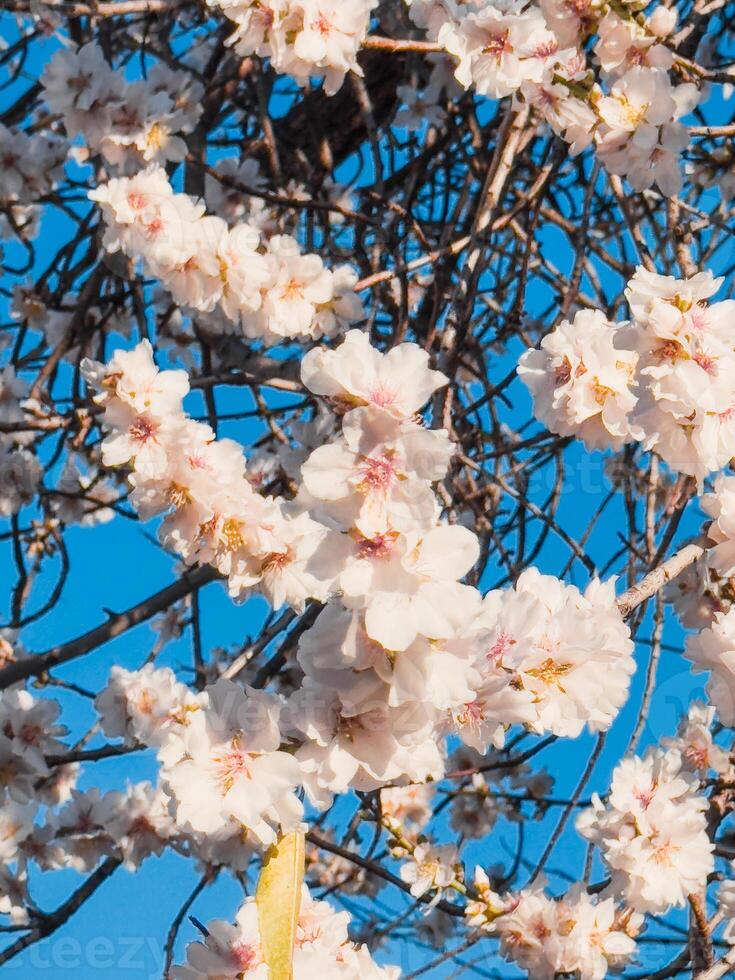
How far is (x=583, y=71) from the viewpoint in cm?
148

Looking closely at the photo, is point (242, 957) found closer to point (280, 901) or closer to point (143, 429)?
point (280, 901)

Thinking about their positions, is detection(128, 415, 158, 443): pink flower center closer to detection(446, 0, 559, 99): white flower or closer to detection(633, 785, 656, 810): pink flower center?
detection(446, 0, 559, 99): white flower

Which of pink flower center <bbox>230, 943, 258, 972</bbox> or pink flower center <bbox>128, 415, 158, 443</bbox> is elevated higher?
pink flower center <bbox>128, 415, 158, 443</bbox>

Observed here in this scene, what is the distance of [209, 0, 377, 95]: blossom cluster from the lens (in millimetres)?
1482

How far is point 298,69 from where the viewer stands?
1551mm

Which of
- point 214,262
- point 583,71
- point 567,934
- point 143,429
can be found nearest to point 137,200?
point 214,262

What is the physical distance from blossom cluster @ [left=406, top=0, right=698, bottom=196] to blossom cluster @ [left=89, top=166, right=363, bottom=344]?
15.8 inches

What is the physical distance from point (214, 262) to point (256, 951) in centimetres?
96

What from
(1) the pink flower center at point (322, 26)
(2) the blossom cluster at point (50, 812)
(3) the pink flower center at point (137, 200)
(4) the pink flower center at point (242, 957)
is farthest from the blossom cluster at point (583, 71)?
(2) the blossom cluster at point (50, 812)

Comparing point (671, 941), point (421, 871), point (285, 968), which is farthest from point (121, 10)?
point (671, 941)

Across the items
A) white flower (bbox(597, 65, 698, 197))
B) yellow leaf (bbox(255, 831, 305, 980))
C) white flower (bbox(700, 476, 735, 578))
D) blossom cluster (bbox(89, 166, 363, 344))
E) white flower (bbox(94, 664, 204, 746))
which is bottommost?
yellow leaf (bbox(255, 831, 305, 980))

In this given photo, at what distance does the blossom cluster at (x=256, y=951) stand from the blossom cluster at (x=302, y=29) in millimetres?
1013

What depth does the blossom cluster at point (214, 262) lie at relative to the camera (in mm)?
1688

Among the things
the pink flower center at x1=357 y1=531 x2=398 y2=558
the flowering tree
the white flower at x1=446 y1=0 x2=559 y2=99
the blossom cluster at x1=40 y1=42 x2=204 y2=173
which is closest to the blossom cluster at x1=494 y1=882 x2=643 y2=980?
the flowering tree
